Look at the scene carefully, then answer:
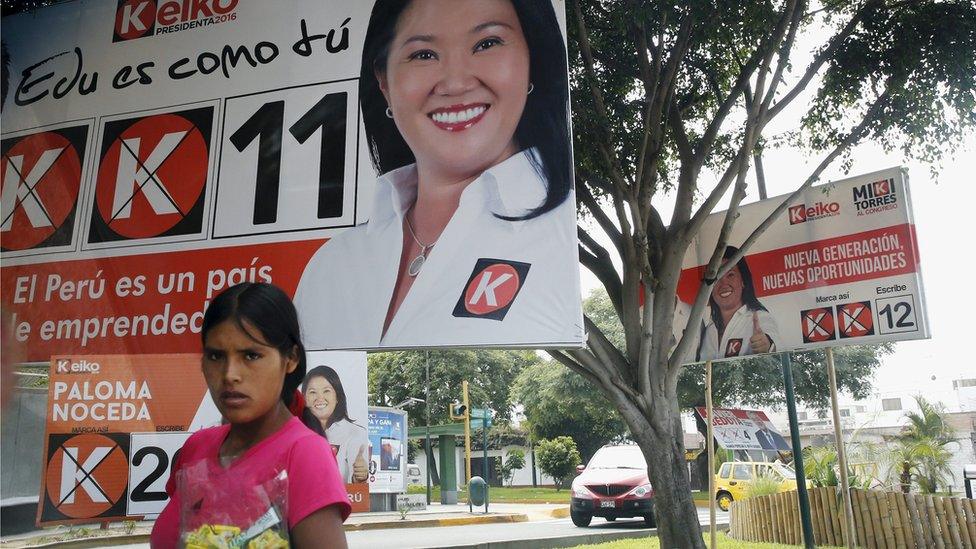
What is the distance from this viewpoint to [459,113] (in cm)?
507

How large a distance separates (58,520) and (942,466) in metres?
12.8

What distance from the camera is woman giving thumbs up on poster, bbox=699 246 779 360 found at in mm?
7914

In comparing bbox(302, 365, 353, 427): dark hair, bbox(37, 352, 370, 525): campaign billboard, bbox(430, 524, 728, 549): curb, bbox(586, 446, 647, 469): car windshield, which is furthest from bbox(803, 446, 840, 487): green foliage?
bbox(37, 352, 370, 525): campaign billboard

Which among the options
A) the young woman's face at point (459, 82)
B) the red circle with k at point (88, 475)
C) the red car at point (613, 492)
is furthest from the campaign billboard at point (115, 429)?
the red car at point (613, 492)

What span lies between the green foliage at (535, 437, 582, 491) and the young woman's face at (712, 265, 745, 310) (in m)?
24.3

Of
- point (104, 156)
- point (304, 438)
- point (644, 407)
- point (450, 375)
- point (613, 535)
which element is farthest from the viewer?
point (450, 375)

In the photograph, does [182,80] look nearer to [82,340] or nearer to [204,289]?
[204,289]

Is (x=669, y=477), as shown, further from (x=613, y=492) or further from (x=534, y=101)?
(x=613, y=492)

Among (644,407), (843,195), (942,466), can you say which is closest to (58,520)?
(644,407)

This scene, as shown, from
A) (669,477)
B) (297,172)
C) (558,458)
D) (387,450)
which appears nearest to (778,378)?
(558,458)

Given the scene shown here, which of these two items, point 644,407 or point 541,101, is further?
point 644,407

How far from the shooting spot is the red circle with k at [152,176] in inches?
193

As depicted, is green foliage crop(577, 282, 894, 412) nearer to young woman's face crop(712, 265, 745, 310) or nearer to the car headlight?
the car headlight

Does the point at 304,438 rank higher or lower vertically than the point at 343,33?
lower
